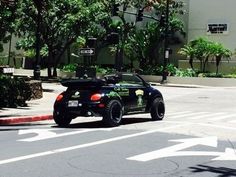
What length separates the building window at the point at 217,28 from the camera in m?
48.7

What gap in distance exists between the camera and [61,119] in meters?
15.1

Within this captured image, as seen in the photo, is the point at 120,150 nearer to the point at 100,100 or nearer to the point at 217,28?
the point at 100,100

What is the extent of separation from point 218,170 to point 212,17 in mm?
42336

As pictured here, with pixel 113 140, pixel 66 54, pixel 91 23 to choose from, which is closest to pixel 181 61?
pixel 91 23

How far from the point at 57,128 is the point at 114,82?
2170 mm

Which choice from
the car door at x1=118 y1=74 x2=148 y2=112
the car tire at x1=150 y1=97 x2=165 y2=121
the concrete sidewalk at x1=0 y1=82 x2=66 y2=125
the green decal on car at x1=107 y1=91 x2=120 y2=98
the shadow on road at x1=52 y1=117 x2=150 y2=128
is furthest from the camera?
the car tire at x1=150 y1=97 x2=165 y2=121

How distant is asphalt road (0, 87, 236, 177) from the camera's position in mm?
8453

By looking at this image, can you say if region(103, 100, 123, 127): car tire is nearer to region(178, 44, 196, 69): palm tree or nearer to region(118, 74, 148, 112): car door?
region(118, 74, 148, 112): car door

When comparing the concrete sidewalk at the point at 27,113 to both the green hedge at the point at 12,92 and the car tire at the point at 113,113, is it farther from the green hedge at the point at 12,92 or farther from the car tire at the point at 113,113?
the car tire at the point at 113,113

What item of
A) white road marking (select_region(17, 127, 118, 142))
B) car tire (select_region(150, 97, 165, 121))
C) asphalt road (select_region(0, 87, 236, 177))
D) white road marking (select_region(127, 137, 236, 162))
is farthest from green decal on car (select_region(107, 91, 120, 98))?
white road marking (select_region(127, 137, 236, 162))

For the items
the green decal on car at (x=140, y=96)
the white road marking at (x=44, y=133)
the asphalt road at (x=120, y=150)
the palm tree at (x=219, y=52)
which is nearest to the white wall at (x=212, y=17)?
the palm tree at (x=219, y=52)

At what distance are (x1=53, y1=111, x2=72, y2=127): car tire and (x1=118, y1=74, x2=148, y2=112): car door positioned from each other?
166cm

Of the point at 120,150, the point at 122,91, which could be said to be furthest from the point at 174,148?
the point at 122,91

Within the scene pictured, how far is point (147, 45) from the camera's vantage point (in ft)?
164
